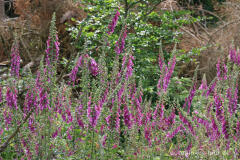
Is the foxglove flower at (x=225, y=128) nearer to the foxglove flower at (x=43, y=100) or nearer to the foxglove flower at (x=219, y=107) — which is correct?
the foxglove flower at (x=219, y=107)

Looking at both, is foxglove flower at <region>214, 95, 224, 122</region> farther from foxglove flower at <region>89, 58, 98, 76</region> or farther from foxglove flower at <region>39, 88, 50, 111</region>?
foxglove flower at <region>39, 88, 50, 111</region>

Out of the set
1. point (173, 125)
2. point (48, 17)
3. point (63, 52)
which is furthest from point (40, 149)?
point (48, 17)

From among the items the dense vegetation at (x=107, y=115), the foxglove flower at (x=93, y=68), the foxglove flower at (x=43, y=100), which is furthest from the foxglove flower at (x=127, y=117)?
the foxglove flower at (x=93, y=68)

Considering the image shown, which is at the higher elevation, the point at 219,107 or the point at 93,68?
the point at 93,68

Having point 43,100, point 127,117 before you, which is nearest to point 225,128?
point 127,117

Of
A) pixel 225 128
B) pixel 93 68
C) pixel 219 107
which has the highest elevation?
pixel 93 68

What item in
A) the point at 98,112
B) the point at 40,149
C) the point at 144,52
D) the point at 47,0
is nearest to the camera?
the point at 98,112

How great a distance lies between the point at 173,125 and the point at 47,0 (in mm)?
9183

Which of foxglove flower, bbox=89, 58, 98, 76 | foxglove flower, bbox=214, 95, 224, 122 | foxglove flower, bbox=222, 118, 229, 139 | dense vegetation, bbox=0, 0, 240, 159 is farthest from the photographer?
foxglove flower, bbox=89, 58, 98, 76

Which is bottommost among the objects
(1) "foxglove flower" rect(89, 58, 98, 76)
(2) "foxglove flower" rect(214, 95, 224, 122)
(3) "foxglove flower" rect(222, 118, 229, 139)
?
(3) "foxglove flower" rect(222, 118, 229, 139)

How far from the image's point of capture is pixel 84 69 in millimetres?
2719

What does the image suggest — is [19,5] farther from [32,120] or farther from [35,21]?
[32,120]

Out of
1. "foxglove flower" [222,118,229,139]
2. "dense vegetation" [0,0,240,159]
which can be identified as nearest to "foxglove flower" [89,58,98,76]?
"dense vegetation" [0,0,240,159]

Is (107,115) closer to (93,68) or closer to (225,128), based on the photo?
(225,128)
